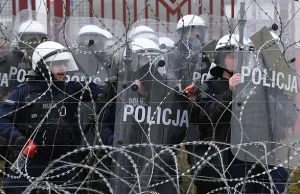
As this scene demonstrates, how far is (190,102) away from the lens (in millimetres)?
6141

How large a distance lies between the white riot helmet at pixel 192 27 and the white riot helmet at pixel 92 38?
0.63 meters

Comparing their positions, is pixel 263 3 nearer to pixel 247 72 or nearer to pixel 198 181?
pixel 247 72

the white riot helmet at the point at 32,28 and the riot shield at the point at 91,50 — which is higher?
the white riot helmet at the point at 32,28

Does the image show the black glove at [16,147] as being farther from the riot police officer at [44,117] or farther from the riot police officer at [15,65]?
the riot police officer at [15,65]

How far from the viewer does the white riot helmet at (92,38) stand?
22.4ft

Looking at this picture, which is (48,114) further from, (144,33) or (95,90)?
(144,33)

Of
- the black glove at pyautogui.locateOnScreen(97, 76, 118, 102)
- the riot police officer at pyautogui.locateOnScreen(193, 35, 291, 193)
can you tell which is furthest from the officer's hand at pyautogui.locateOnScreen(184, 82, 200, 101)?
the black glove at pyautogui.locateOnScreen(97, 76, 118, 102)

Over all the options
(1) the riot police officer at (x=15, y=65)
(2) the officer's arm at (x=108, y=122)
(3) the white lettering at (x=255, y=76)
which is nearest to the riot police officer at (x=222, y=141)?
(3) the white lettering at (x=255, y=76)

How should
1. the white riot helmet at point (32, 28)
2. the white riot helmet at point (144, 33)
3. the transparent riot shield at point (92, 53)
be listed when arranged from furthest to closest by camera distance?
the white riot helmet at point (32, 28), the white riot helmet at point (144, 33), the transparent riot shield at point (92, 53)

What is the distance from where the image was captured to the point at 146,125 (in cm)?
610

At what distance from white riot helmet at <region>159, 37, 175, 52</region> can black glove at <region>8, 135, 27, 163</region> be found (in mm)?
1246

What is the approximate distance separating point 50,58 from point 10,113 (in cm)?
51

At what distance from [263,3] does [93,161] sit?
177 cm

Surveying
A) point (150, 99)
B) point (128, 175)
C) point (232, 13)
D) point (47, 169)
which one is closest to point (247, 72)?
point (150, 99)
